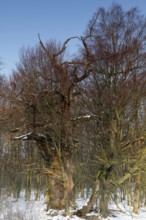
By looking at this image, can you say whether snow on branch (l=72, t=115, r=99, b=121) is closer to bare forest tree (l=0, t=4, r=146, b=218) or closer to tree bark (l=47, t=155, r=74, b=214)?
bare forest tree (l=0, t=4, r=146, b=218)

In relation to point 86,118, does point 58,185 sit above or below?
below

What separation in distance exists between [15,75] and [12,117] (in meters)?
3.65

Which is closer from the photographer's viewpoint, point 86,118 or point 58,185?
point 86,118

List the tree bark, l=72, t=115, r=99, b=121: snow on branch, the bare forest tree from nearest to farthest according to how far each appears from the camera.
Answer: the bare forest tree → l=72, t=115, r=99, b=121: snow on branch → the tree bark

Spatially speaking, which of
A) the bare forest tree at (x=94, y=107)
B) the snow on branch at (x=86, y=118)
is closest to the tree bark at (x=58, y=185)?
the bare forest tree at (x=94, y=107)

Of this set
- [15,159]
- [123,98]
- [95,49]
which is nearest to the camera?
[123,98]

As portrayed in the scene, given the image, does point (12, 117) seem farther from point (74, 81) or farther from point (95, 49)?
point (95, 49)

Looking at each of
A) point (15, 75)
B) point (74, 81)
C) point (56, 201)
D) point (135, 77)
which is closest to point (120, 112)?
point (135, 77)

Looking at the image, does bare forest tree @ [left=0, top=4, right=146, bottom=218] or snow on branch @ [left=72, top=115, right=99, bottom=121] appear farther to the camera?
snow on branch @ [left=72, top=115, right=99, bottom=121]

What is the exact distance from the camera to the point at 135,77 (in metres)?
14.0

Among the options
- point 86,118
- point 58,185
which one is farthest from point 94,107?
point 58,185

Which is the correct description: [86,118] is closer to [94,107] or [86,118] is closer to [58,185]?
[94,107]

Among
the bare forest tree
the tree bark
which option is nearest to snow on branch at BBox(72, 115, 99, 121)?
the bare forest tree

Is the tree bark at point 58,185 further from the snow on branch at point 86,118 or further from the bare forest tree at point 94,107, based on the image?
the snow on branch at point 86,118
